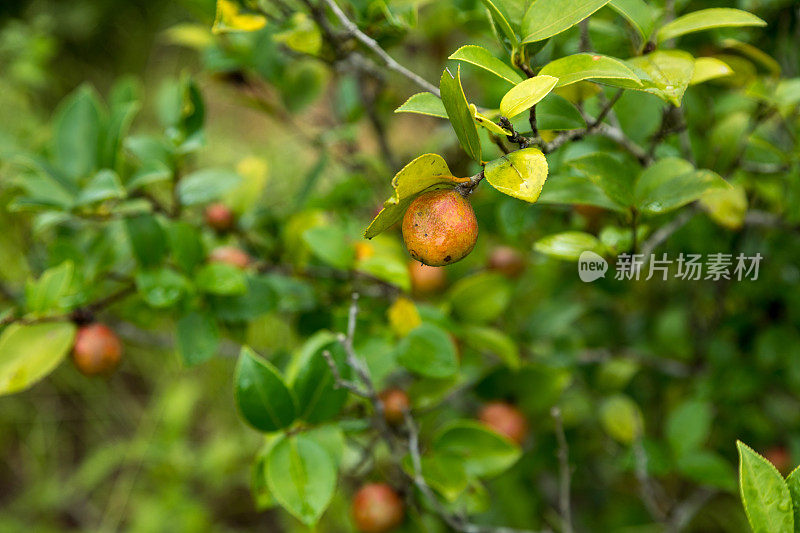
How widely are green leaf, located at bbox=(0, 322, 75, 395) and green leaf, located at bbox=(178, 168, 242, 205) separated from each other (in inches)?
10.0

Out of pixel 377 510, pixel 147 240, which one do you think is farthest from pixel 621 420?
pixel 147 240

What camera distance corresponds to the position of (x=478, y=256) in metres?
1.06

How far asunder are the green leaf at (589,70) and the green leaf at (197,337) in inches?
21.3

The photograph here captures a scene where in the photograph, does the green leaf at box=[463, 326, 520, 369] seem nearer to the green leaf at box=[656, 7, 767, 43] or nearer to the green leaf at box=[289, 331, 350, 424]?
the green leaf at box=[289, 331, 350, 424]

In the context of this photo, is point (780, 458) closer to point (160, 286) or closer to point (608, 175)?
point (608, 175)

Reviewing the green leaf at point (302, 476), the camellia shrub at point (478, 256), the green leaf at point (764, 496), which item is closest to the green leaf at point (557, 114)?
the camellia shrub at point (478, 256)

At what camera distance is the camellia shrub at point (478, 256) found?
0.55 meters

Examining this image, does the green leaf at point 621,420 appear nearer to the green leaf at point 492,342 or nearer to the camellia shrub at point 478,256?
the camellia shrub at point 478,256

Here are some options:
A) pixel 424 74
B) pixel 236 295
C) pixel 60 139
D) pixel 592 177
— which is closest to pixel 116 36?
pixel 424 74

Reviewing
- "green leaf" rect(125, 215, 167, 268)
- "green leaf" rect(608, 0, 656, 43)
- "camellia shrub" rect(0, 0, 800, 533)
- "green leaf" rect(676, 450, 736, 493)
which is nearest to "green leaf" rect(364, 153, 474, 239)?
"camellia shrub" rect(0, 0, 800, 533)

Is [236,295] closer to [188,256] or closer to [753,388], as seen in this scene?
[188,256]

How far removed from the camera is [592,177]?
1.96 feet

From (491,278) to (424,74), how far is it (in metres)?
0.89

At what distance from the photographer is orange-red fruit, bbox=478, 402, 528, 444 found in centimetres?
90
